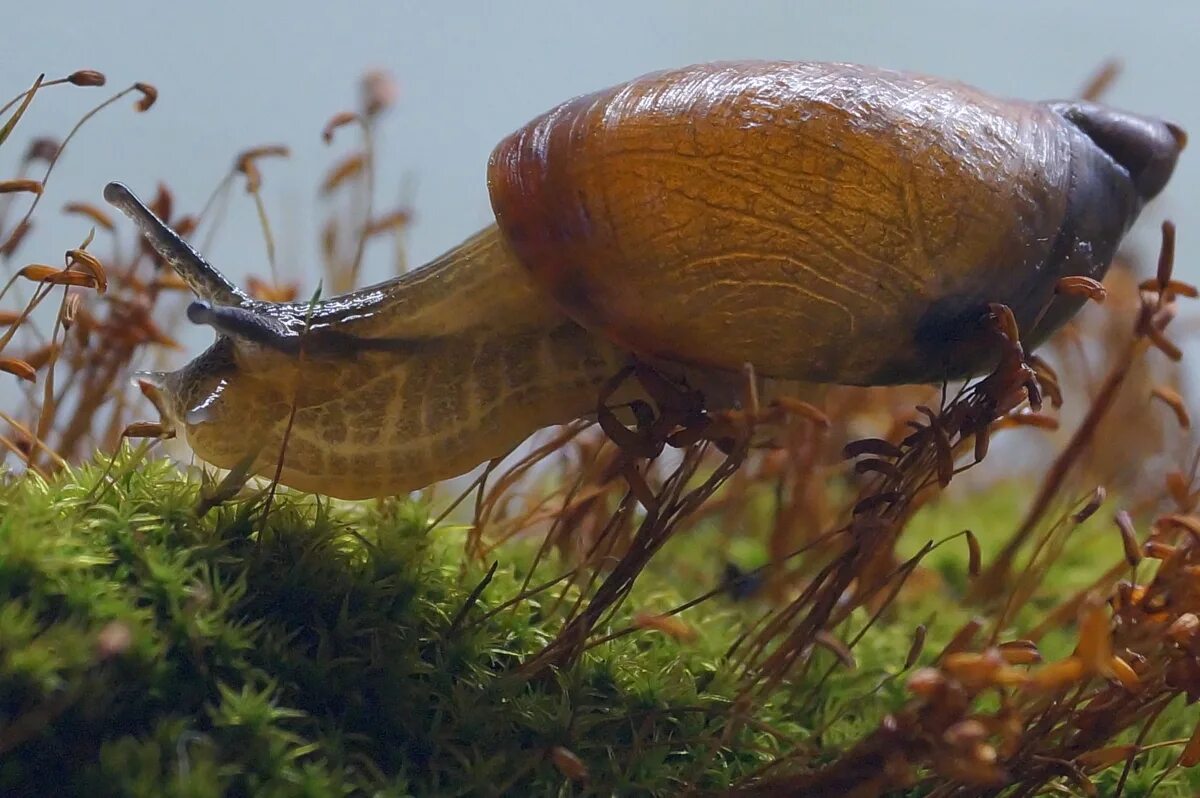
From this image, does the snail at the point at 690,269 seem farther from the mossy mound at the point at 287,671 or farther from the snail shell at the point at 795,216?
Result: the mossy mound at the point at 287,671

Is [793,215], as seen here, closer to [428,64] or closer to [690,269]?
[690,269]

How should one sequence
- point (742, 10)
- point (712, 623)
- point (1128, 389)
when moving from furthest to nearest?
1. point (742, 10)
2. point (1128, 389)
3. point (712, 623)

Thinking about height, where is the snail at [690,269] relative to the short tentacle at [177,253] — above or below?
below

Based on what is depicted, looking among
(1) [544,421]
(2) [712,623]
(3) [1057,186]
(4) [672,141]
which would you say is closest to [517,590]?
(1) [544,421]

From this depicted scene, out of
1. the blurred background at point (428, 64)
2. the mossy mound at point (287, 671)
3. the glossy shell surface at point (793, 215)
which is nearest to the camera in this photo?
the mossy mound at point (287, 671)

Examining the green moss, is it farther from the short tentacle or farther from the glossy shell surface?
the glossy shell surface

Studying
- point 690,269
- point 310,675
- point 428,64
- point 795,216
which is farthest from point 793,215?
point 428,64

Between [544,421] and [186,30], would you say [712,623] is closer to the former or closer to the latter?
[544,421]

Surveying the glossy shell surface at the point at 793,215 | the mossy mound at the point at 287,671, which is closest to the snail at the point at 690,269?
the glossy shell surface at the point at 793,215
